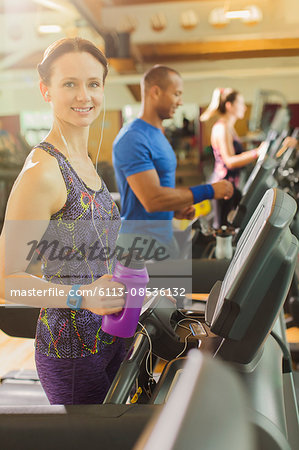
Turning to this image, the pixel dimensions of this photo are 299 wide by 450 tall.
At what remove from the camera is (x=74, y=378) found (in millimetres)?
1185

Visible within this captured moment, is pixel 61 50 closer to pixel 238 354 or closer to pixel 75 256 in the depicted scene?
pixel 75 256

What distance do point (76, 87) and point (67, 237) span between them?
341 millimetres

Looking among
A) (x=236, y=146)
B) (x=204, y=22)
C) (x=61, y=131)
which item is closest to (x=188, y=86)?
(x=204, y=22)

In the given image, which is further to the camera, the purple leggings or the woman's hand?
the purple leggings

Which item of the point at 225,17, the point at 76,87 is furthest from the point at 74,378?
the point at 225,17

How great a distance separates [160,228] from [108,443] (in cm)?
135

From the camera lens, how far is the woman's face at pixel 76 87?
1126 mm

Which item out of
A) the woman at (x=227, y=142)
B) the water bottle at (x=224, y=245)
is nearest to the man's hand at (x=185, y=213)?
the water bottle at (x=224, y=245)

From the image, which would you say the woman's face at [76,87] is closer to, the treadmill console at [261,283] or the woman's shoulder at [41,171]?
the woman's shoulder at [41,171]

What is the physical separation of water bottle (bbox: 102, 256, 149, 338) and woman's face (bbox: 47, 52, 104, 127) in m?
0.37

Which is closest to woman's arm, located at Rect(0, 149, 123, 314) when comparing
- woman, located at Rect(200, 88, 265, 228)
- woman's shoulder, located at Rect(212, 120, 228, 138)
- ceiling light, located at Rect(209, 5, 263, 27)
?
woman, located at Rect(200, 88, 265, 228)

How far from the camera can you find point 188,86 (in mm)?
11273

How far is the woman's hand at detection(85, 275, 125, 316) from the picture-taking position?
99 cm

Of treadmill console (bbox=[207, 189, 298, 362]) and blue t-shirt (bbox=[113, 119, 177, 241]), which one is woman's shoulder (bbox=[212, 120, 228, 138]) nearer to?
blue t-shirt (bbox=[113, 119, 177, 241])
